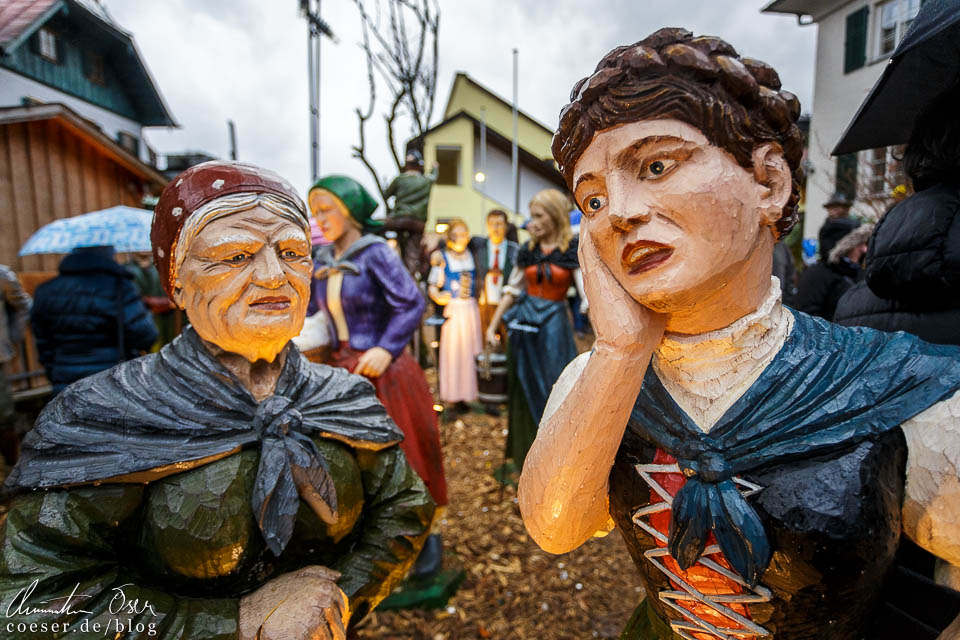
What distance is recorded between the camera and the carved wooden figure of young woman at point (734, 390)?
91 centimetres

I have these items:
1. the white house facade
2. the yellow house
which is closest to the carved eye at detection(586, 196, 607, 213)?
the white house facade

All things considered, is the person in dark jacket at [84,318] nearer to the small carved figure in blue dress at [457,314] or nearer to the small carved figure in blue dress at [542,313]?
the small carved figure in blue dress at [542,313]

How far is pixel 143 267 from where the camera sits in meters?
6.58

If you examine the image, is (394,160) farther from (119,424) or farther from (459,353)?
(119,424)

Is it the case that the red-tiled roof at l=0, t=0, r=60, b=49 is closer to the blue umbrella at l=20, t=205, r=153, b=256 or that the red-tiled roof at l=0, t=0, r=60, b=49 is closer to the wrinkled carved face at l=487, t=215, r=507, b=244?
the blue umbrella at l=20, t=205, r=153, b=256

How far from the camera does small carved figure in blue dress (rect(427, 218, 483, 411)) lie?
652 centimetres

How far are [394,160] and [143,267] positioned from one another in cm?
416

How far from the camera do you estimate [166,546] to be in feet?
3.94

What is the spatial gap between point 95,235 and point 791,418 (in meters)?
4.81

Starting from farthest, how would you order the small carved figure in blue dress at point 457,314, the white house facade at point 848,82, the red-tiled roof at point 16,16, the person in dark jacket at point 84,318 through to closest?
the small carved figure in blue dress at point 457,314
the red-tiled roof at point 16,16
the person in dark jacket at point 84,318
the white house facade at point 848,82

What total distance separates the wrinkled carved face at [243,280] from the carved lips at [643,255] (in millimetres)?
853

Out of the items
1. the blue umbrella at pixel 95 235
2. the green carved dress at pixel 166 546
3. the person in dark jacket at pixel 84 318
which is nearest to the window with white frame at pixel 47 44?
the blue umbrella at pixel 95 235

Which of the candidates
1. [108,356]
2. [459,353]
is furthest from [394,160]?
[108,356]

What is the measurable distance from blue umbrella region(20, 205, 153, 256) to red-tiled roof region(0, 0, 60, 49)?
4.89 feet
